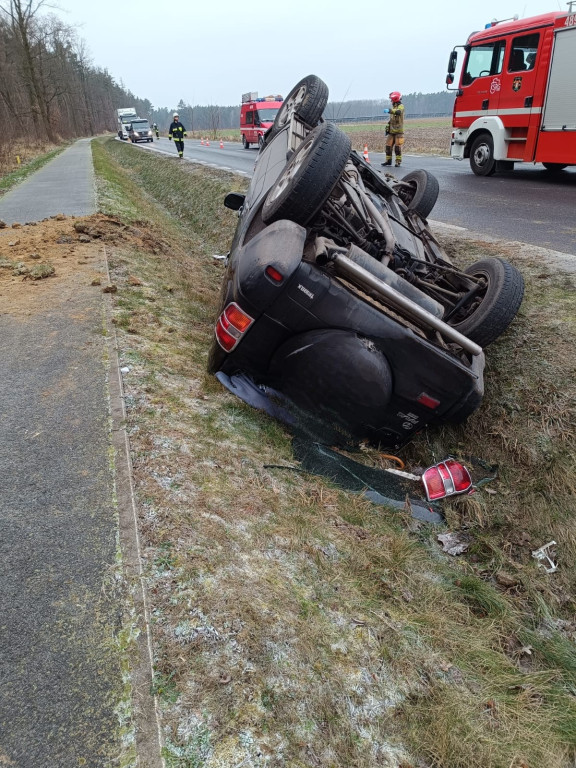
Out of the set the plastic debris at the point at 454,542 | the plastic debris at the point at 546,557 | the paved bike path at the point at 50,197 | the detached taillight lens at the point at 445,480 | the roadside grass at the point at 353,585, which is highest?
the paved bike path at the point at 50,197

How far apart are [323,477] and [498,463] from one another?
1342mm

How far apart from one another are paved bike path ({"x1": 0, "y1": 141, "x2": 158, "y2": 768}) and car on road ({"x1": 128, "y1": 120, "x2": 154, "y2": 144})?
37.0 metres

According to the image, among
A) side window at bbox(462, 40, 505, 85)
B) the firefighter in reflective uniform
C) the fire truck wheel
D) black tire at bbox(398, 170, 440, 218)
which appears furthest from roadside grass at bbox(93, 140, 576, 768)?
the firefighter in reflective uniform

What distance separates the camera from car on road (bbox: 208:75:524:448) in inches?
119

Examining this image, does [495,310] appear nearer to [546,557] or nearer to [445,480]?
[445,480]

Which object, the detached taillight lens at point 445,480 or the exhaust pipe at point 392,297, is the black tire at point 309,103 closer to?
the exhaust pipe at point 392,297

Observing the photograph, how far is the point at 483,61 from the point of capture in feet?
34.0

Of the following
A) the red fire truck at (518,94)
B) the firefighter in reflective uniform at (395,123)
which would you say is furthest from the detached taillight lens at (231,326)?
the firefighter in reflective uniform at (395,123)

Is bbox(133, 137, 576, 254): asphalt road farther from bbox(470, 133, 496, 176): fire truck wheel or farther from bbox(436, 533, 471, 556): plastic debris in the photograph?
bbox(436, 533, 471, 556): plastic debris

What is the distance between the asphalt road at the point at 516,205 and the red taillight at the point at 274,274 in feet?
12.5

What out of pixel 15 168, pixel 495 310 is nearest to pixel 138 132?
pixel 15 168

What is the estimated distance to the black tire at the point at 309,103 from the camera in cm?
552

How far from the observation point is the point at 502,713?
194 centimetres

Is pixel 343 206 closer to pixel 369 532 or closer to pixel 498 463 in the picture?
pixel 498 463
